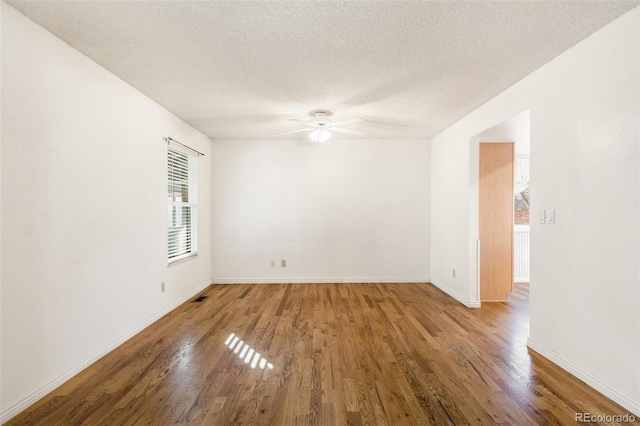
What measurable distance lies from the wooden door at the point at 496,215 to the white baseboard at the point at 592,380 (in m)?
1.53

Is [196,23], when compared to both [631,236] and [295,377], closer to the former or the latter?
[295,377]

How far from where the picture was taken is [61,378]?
6.61ft

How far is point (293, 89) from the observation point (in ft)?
9.46

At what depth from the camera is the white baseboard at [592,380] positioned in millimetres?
1722

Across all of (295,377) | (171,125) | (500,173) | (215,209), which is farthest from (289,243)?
(500,173)

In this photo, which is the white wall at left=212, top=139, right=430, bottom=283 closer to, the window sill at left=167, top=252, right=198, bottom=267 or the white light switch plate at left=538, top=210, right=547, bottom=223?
the window sill at left=167, top=252, right=198, bottom=267

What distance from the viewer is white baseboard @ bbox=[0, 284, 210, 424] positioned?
5.51 feet

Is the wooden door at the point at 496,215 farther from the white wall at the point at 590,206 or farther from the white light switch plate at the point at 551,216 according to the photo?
the white light switch plate at the point at 551,216

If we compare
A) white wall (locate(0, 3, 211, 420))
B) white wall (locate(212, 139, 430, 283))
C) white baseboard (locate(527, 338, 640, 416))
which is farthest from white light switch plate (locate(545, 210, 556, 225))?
white wall (locate(0, 3, 211, 420))

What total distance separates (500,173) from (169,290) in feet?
15.2

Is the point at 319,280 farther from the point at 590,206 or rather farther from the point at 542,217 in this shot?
the point at 590,206

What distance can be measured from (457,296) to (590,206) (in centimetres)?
228

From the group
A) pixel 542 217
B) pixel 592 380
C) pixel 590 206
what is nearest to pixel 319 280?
pixel 542 217

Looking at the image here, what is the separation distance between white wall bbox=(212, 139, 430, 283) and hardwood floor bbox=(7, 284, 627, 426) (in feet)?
5.07
